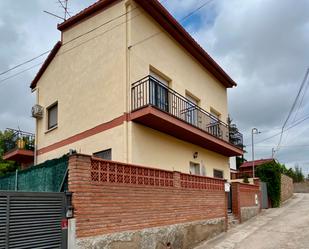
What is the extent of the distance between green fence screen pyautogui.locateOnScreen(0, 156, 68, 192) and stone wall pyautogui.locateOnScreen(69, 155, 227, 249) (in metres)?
0.53

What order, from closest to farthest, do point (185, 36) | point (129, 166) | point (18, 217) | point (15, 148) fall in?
1. point (18, 217)
2. point (129, 166)
3. point (185, 36)
4. point (15, 148)

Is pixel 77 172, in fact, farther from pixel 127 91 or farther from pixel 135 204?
pixel 127 91

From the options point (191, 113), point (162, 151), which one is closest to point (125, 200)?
point (162, 151)

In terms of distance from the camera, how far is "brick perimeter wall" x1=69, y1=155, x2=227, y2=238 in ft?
24.1

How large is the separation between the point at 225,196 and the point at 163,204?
5429 mm

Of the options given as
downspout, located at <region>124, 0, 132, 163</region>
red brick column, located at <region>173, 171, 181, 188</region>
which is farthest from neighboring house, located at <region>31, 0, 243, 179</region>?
red brick column, located at <region>173, 171, 181, 188</region>

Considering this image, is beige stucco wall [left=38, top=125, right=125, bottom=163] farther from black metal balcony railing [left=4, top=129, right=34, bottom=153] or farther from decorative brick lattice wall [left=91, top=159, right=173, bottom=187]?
black metal balcony railing [left=4, top=129, right=34, bottom=153]

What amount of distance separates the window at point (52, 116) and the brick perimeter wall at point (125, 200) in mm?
7416

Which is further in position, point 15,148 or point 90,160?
point 15,148

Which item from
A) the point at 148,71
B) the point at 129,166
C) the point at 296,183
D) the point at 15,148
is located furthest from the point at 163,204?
the point at 296,183

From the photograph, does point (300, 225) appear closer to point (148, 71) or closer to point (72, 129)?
point (148, 71)

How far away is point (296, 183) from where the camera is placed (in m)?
38.1

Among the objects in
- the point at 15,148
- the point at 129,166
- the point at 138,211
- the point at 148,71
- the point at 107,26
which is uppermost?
the point at 107,26

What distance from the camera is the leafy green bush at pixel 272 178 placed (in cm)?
2208
